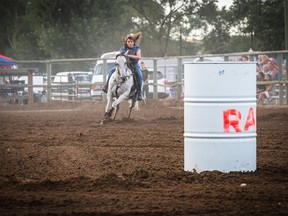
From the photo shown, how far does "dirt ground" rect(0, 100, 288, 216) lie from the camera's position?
7.21m

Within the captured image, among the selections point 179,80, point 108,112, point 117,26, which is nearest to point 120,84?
point 108,112

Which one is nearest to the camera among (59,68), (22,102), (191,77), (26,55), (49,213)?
(49,213)

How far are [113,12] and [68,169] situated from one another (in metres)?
47.8

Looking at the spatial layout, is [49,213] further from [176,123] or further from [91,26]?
[91,26]

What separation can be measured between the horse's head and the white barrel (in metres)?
10.4

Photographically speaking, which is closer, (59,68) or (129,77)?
(129,77)

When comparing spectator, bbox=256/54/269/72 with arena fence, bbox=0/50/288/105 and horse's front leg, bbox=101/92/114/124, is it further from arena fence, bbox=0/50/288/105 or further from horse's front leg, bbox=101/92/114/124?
horse's front leg, bbox=101/92/114/124

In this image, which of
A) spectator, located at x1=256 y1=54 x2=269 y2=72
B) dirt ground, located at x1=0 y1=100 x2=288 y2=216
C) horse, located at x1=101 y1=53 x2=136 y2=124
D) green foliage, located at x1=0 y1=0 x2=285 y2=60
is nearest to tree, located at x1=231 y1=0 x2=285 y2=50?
green foliage, located at x1=0 y1=0 x2=285 y2=60

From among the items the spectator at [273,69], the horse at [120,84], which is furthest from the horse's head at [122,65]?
the spectator at [273,69]

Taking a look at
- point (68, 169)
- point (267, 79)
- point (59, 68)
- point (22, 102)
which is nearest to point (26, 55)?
point (59, 68)

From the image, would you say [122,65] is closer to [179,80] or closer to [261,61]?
[261,61]

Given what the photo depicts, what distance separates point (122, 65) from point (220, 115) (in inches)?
423

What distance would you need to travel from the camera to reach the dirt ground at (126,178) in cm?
721

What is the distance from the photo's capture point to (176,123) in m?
19.5
